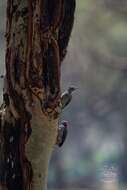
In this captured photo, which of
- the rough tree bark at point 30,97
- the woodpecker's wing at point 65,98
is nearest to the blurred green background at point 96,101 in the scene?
the woodpecker's wing at point 65,98

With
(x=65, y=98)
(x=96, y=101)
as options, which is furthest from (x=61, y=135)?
(x=96, y=101)

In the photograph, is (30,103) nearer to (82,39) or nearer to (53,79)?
(53,79)

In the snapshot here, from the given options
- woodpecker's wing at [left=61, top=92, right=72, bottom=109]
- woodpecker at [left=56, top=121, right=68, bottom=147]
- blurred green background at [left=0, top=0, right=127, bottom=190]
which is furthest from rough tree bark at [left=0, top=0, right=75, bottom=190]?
blurred green background at [left=0, top=0, right=127, bottom=190]

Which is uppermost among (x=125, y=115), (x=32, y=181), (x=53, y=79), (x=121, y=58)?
(x=121, y=58)

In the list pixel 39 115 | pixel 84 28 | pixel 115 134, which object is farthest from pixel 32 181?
pixel 115 134

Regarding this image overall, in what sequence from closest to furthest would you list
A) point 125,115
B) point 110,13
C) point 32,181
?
point 32,181
point 110,13
point 125,115

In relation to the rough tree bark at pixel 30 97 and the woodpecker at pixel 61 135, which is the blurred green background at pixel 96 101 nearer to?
the woodpecker at pixel 61 135

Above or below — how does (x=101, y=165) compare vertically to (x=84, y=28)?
below
